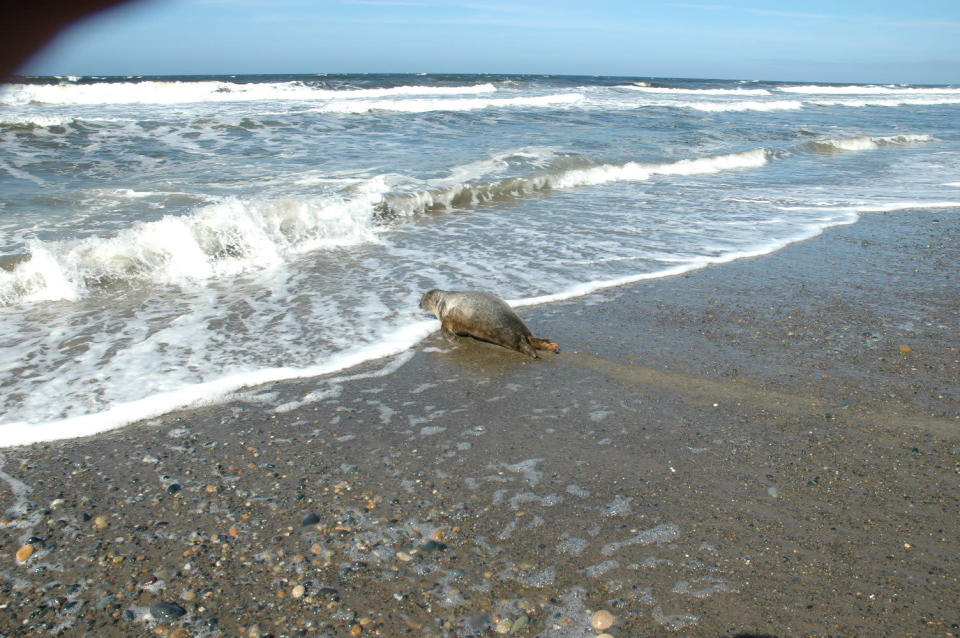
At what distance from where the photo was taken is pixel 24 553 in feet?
9.34

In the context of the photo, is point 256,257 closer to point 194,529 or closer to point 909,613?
point 194,529

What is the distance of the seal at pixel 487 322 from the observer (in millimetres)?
5082

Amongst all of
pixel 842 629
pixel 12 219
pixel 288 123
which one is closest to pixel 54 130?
pixel 288 123

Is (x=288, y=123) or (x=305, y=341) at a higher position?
(x=288, y=123)

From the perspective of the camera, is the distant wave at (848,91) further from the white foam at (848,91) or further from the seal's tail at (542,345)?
the seal's tail at (542,345)

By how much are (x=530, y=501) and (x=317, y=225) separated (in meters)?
6.46

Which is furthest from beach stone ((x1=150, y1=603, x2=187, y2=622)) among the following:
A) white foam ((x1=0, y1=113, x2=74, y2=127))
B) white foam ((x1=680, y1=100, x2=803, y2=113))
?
white foam ((x1=680, y1=100, x2=803, y2=113))

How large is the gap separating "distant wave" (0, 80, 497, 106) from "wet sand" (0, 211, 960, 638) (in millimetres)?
23897

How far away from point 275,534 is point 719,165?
14.7 meters

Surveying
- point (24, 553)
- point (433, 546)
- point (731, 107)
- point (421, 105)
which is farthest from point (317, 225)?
point (731, 107)

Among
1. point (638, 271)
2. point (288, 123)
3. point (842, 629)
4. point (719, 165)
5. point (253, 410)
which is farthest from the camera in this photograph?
point (288, 123)

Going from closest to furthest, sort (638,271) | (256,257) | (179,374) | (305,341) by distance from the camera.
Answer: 1. (179,374)
2. (305,341)
3. (638,271)
4. (256,257)

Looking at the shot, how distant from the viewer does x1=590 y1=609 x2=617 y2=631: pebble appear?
8.09ft

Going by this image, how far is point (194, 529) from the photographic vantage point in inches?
118
